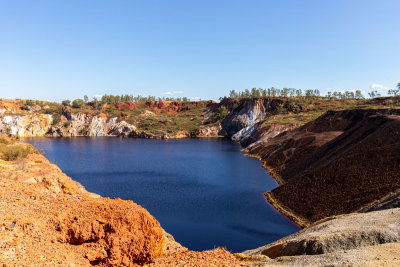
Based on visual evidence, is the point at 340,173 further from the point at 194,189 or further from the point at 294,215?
the point at 194,189

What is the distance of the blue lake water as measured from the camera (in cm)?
2906

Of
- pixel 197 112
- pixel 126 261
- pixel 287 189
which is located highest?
pixel 197 112

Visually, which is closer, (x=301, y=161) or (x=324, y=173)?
(x=324, y=173)

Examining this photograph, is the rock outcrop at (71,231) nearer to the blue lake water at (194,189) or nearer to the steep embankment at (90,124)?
the blue lake water at (194,189)

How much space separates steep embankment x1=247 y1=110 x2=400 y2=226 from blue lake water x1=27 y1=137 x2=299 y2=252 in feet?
10.6

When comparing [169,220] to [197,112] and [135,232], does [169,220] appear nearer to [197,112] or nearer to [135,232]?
[135,232]

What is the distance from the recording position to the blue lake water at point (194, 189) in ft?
95.3

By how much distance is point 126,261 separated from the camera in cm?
1255

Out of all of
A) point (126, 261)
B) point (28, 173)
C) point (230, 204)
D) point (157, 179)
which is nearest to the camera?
point (126, 261)

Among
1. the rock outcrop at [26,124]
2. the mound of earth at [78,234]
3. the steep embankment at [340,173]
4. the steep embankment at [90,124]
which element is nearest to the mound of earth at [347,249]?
the mound of earth at [78,234]

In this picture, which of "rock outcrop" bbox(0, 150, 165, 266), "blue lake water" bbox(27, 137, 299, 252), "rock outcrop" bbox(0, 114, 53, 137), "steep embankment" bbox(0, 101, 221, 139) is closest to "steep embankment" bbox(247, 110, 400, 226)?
"blue lake water" bbox(27, 137, 299, 252)

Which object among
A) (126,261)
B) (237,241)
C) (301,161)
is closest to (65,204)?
(126,261)

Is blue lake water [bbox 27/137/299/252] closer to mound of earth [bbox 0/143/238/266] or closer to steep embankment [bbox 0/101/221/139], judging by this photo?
mound of earth [bbox 0/143/238/266]

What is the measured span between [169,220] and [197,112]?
453ft
